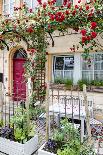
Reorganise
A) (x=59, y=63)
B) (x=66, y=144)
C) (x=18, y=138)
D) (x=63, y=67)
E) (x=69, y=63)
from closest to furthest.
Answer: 1. (x=66, y=144)
2. (x=18, y=138)
3. (x=69, y=63)
4. (x=63, y=67)
5. (x=59, y=63)

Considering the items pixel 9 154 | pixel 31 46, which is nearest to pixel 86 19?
pixel 31 46

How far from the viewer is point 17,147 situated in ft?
19.1

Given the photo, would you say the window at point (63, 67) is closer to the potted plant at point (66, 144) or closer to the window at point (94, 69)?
the window at point (94, 69)

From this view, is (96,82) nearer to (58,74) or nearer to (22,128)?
(58,74)

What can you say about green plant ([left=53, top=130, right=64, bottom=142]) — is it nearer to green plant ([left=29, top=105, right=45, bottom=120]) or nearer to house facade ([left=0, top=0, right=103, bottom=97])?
green plant ([left=29, top=105, right=45, bottom=120])

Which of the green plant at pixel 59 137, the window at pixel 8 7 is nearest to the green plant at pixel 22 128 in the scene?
the green plant at pixel 59 137

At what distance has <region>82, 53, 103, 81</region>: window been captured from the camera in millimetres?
9344

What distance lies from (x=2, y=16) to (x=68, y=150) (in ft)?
27.4

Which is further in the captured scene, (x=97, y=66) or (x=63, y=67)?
(x=63, y=67)

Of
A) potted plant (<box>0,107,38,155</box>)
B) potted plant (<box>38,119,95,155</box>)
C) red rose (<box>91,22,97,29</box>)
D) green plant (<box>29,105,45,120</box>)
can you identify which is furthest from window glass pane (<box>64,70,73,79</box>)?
potted plant (<box>38,119,95,155</box>)

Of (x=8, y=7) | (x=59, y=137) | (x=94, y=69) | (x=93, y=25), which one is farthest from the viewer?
(x=8, y=7)

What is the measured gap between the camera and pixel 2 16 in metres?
11.7

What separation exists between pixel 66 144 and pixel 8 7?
8.36 meters

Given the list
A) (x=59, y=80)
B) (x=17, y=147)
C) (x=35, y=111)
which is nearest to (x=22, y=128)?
(x=17, y=147)
